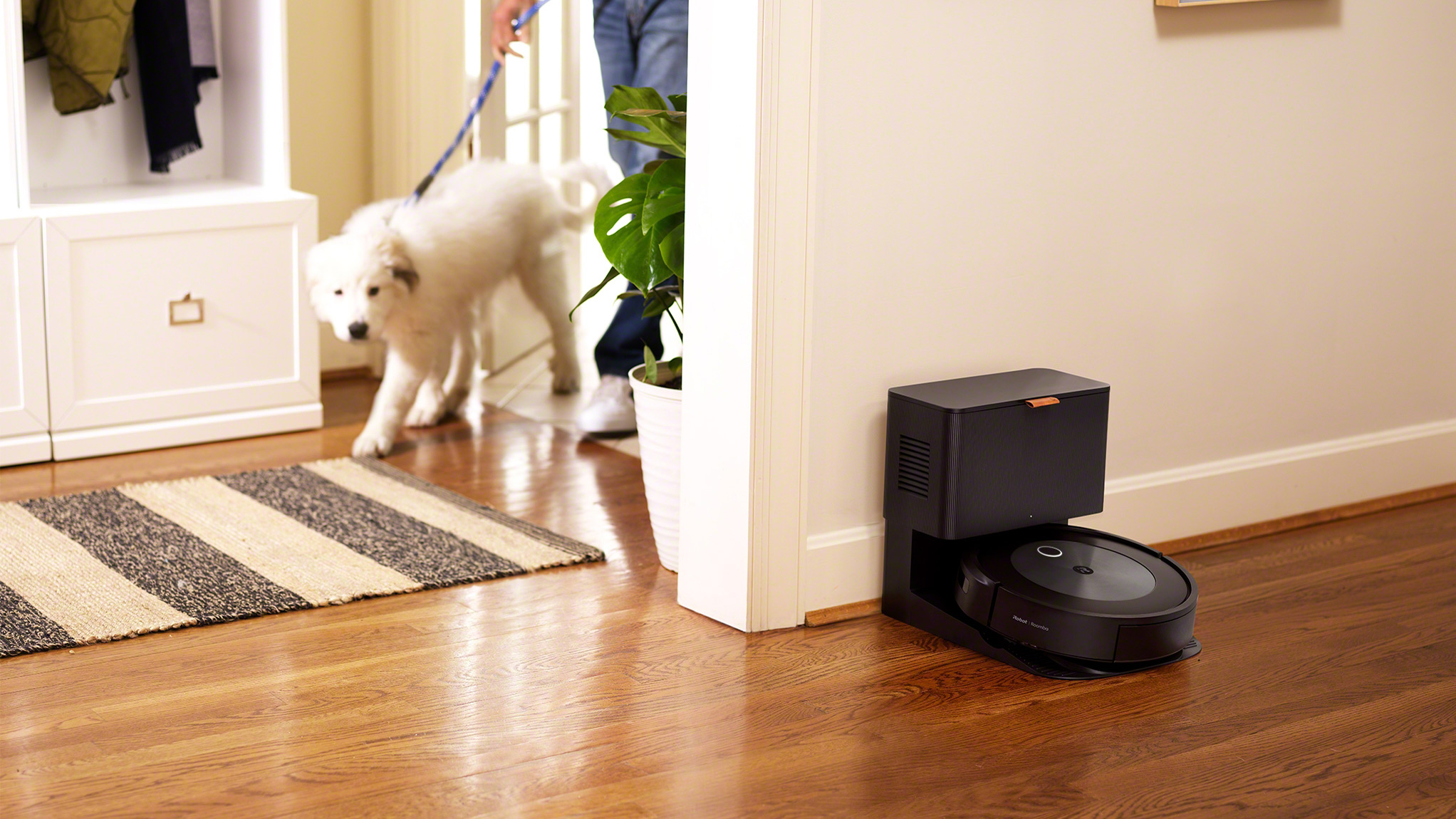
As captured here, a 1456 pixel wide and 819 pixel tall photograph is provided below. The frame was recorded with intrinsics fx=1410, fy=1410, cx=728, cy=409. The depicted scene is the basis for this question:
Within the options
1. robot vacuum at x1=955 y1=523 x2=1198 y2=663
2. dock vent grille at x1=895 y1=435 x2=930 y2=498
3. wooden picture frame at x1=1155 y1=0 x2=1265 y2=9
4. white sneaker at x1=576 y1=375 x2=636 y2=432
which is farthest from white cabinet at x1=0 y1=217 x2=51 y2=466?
wooden picture frame at x1=1155 y1=0 x2=1265 y2=9

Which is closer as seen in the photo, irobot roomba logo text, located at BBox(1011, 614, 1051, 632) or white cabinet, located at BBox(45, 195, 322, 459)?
irobot roomba logo text, located at BBox(1011, 614, 1051, 632)

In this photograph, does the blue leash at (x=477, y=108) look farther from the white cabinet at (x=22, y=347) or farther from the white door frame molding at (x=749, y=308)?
the white door frame molding at (x=749, y=308)

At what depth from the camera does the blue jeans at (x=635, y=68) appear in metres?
2.97

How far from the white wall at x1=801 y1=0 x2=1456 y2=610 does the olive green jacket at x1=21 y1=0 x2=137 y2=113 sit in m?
1.78

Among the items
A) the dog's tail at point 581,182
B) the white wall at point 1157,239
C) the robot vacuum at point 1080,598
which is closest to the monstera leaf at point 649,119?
the white wall at point 1157,239

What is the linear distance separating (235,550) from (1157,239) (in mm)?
1664

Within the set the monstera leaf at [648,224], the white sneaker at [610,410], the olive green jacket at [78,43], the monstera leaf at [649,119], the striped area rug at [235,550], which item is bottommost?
the striped area rug at [235,550]

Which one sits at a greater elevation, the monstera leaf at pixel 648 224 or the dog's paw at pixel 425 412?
the monstera leaf at pixel 648 224

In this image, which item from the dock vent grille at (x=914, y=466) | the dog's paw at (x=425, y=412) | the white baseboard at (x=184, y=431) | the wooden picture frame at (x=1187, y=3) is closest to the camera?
the dock vent grille at (x=914, y=466)

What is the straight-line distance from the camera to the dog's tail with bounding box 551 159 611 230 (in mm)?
3316

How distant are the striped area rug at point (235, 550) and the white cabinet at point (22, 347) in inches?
11.7

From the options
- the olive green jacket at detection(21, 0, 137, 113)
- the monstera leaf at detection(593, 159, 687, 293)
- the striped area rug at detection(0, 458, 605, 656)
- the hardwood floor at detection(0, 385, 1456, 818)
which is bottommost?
the hardwood floor at detection(0, 385, 1456, 818)

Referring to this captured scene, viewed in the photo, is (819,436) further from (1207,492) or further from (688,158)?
(1207,492)

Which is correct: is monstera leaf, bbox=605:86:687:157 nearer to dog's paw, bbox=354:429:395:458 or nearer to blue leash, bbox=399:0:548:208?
blue leash, bbox=399:0:548:208
